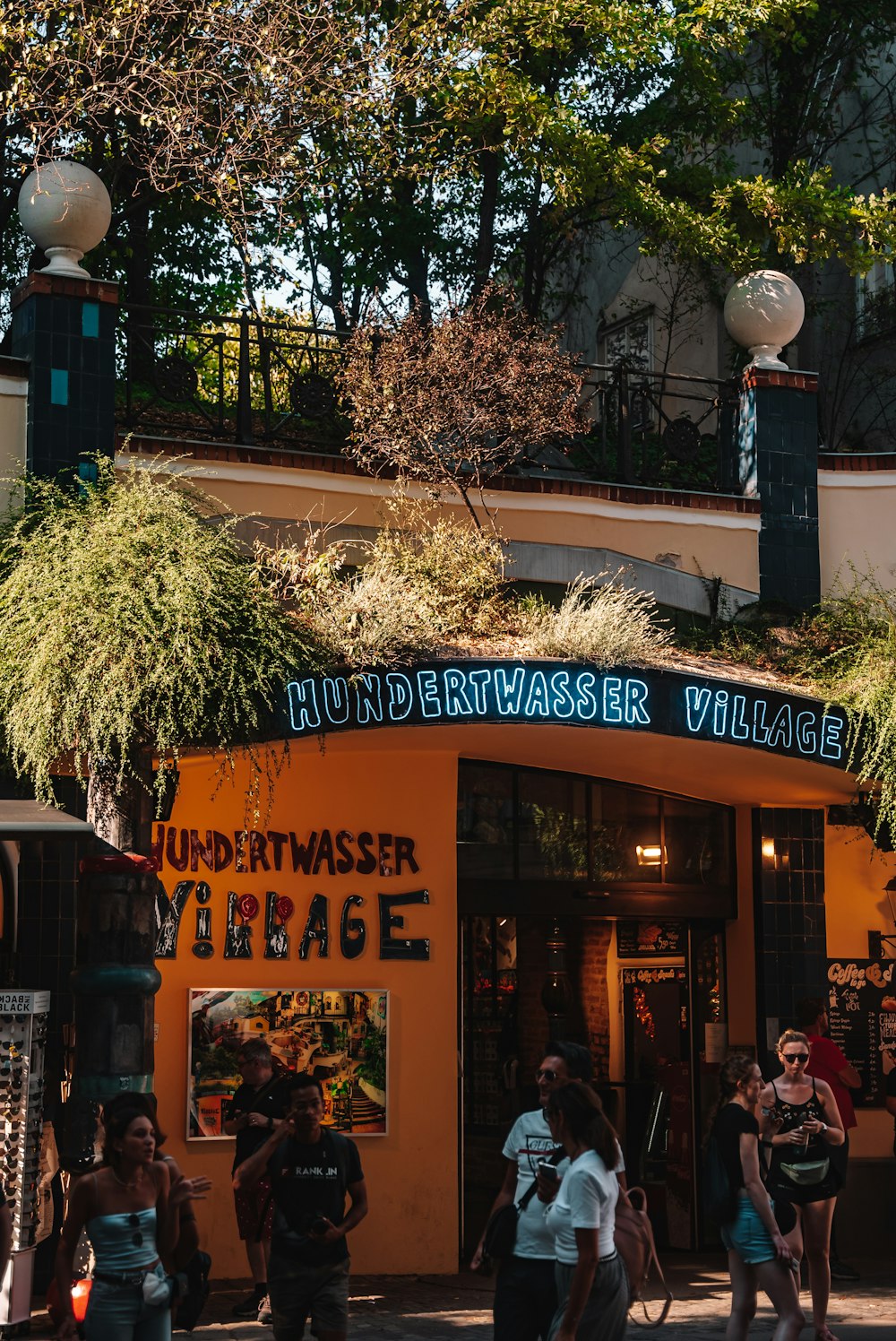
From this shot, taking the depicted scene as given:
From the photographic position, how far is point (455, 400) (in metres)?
11.7

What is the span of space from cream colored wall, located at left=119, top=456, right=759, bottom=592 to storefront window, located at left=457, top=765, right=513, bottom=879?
6.09 feet

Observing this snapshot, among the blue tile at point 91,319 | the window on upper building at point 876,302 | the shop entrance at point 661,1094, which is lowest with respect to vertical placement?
the shop entrance at point 661,1094

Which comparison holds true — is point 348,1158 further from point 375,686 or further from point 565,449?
point 565,449

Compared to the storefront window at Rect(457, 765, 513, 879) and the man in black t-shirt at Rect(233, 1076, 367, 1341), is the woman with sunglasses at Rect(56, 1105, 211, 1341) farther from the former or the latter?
the storefront window at Rect(457, 765, 513, 879)

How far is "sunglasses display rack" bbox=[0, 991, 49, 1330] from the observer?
8.34 metres

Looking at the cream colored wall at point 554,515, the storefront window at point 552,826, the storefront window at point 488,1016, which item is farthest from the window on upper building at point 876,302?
the storefront window at point 488,1016

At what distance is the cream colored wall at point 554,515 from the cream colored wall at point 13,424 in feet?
2.29

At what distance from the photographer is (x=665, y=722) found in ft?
33.0

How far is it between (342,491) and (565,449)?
2.82 m

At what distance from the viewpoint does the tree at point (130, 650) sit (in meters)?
8.80

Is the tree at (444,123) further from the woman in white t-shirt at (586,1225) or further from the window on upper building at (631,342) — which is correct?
the woman in white t-shirt at (586,1225)

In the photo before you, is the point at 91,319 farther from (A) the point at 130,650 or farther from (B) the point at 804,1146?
(B) the point at 804,1146

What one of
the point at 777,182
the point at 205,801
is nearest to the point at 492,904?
the point at 205,801

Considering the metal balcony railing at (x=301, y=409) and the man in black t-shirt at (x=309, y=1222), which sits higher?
the metal balcony railing at (x=301, y=409)
